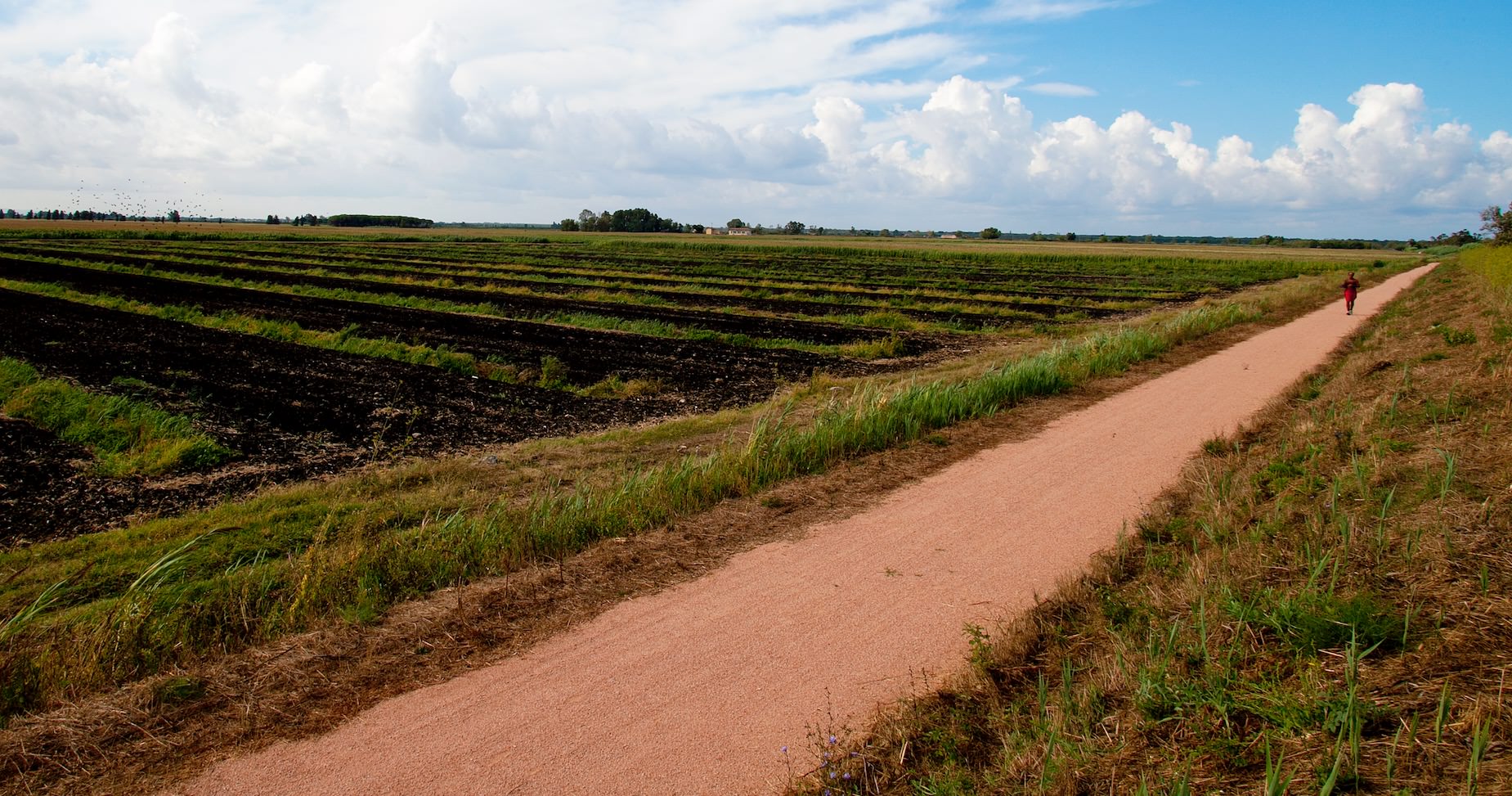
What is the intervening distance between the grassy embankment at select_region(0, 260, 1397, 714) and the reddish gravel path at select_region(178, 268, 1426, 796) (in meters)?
1.36

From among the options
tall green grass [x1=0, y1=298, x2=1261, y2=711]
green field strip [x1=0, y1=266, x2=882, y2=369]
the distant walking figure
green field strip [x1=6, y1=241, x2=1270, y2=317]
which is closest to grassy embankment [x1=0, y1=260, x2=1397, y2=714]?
tall green grass [x1=0, y1=298, x2=1261, y2=711]

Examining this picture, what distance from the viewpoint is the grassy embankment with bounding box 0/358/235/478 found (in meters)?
9.57

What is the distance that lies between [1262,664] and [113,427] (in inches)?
496

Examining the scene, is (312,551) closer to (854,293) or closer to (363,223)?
(854,293)

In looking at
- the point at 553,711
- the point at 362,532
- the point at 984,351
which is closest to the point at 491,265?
the point at 984,351

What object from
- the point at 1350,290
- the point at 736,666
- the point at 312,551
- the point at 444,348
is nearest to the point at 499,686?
the point at 736,666

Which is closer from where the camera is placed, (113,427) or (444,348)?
(113,427)

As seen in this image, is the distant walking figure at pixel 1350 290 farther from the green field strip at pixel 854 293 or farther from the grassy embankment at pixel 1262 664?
the grassy embankment at pixel 1262 664

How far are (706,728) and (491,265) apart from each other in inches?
2067

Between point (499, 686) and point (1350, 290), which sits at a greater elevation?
point (1350, 290)

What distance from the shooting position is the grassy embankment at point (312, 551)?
4.98m

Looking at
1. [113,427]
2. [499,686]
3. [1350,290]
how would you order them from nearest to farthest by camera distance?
1. [499,686]
2. [113,427]
3. [1350,290]

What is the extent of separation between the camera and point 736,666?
4.84 metres

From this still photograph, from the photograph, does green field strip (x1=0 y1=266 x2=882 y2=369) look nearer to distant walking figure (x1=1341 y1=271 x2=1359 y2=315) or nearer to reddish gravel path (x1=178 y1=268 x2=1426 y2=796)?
reddish gravel path (x1=178 y1=268 x2=1426 y2=796)
